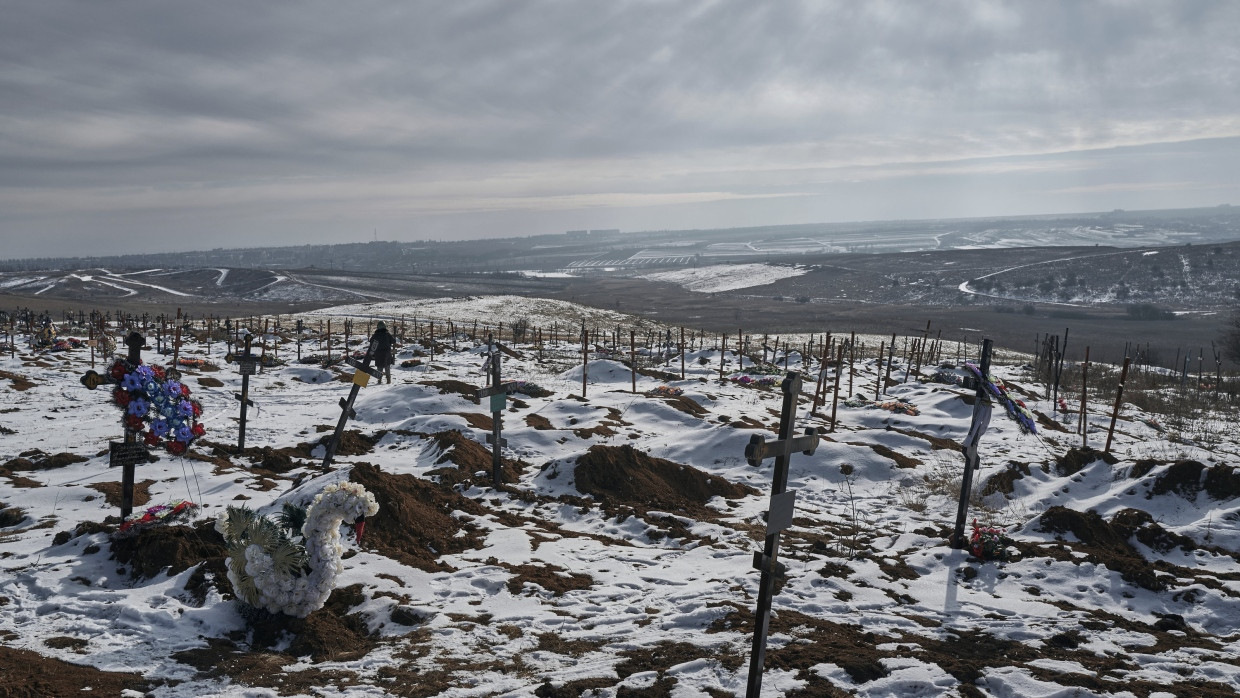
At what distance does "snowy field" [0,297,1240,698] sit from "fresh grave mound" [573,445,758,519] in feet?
0.22

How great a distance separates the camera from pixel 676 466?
15.4 meters

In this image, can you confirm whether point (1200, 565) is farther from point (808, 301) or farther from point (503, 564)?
point (808, 301)

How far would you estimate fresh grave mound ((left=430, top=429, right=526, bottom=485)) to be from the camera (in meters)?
14.5

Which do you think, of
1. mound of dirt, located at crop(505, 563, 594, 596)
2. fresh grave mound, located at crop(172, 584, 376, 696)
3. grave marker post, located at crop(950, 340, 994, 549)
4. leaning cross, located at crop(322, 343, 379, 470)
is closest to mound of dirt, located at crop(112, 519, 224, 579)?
fresh grave mound, located at crop(172, 584, 376, 696)

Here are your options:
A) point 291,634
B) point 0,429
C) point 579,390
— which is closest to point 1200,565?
point 291,634

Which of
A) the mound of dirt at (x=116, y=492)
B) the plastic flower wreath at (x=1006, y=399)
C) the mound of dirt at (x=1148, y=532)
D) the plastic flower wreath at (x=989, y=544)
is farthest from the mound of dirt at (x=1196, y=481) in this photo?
the mound of dirt at (x=116, y=492)

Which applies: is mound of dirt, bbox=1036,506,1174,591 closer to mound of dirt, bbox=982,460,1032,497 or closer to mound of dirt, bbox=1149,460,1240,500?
mound of dirt, bbox=1149,460,1240,500

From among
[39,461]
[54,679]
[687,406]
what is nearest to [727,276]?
[687,406]

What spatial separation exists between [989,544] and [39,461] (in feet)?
58.0

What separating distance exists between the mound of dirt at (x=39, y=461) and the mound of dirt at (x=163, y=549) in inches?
249

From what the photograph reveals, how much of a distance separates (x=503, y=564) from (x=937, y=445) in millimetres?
14437

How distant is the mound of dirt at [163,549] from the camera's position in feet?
28.0

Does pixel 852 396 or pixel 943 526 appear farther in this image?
pixel 852 396

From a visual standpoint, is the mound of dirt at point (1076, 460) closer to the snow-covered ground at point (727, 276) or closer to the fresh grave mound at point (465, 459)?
the fresh grave mound at point (465, 459)
